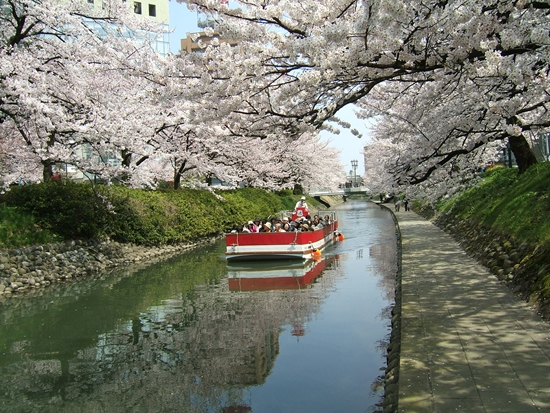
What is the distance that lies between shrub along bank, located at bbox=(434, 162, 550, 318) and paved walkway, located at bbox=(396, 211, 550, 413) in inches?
13.6

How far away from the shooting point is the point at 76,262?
17.0 metres

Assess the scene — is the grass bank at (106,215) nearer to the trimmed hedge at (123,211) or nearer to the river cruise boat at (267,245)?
the trimmed hedge at (123,211)

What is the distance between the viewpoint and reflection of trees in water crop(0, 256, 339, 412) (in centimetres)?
731

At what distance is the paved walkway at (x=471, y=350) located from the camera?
16.6ft

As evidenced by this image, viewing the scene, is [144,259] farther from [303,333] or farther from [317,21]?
[317,21]

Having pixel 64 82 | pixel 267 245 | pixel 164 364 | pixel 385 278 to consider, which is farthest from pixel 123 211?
pixel 164 364

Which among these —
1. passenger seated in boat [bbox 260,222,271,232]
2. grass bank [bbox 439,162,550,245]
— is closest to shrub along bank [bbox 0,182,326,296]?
passenger seated in boat [bbox 260,222,271,232]

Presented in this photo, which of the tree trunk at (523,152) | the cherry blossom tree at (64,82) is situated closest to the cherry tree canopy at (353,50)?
the cherry blossom tree at (64,82)

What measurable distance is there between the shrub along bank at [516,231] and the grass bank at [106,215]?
11.7 metres

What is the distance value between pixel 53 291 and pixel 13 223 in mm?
2660

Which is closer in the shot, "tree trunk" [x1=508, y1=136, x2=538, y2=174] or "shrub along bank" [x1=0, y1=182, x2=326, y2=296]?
"shrub along bank" [x1=0, y1=182, x2=326, y2=296]

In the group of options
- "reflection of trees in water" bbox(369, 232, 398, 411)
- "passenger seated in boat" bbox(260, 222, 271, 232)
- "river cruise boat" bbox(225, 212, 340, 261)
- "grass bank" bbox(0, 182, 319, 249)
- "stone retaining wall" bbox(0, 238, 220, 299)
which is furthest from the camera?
"passenger seated in boat" bbox(260, 222, 271, 232)

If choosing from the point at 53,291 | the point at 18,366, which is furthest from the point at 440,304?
the point at 53,291

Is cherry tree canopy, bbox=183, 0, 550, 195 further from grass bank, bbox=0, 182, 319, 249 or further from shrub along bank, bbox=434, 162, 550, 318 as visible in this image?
grass bank, bbox=0, 182, 319, 249
